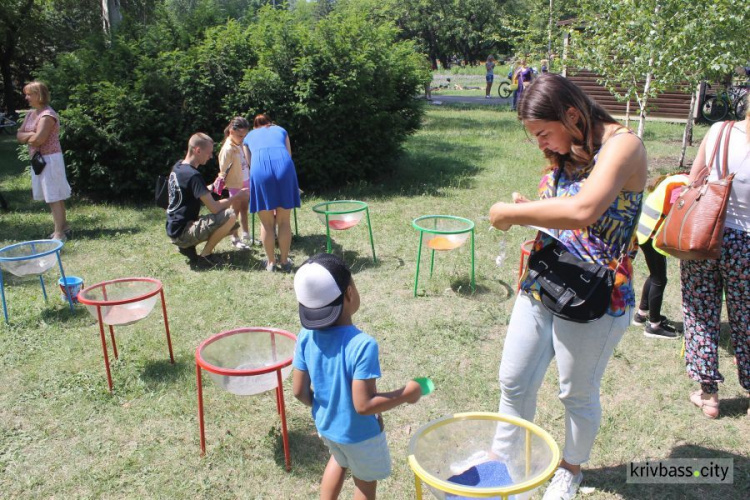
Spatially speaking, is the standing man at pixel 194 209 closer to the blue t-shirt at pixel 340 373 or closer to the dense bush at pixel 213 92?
the dense bush at pixel 213 92

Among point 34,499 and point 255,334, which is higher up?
point 255,334

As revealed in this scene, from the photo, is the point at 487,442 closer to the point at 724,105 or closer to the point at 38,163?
the point at 38,163

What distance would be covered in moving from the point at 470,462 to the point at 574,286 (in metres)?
0.76

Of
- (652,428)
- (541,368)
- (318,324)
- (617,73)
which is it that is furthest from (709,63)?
(318,324)

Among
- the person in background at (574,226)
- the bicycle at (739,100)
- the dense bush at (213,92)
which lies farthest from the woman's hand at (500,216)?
the bicycle at (739,100)

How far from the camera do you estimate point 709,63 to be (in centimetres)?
720

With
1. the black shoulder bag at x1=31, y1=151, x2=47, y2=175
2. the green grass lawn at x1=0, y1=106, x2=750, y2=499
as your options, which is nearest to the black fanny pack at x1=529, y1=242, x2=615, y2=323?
the green grass lawn at x1=0, y1=106, x2=750, y2=499

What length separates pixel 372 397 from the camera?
6.88ft

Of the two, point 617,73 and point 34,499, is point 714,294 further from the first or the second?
point 617,73

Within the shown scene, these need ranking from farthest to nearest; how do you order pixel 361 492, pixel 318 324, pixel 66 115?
pixel 66 115 < pixel 361 492 < pixel 318 324

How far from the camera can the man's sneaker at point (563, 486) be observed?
8.82ft

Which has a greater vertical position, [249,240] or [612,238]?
[612,238]

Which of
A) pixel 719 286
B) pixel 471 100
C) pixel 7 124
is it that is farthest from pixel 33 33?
pixel 719 286

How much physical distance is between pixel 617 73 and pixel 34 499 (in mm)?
8110
